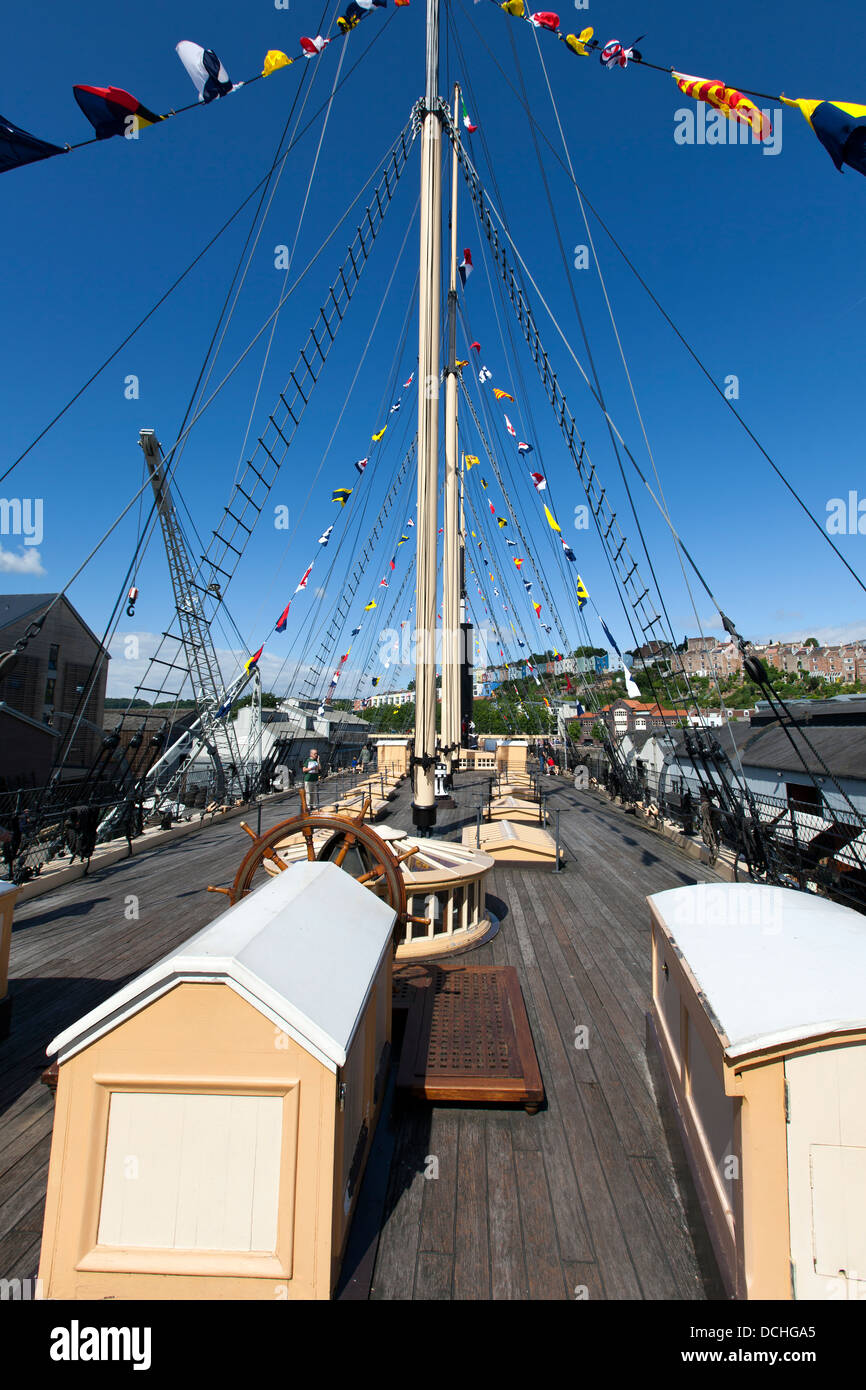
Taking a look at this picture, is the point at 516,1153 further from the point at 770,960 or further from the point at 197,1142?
the point at 197,1142

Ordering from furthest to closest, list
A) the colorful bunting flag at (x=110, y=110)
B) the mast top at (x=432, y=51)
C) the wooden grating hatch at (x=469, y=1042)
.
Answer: the mast top at (x=432, y=51) → the colorful bunting flag at (x=110, y=110) → the wooden grating hatch at (x=469, y=1042)

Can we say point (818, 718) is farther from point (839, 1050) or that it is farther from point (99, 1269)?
point (99, 1269)

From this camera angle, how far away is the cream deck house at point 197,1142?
7.36ft

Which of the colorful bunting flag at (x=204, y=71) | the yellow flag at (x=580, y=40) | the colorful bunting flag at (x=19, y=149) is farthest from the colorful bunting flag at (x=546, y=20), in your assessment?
the colorful bunting flag at (x=19, y=149)

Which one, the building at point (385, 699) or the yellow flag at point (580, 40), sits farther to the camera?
the building at point (385, 699)

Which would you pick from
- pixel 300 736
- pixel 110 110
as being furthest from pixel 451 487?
pixel 300 736

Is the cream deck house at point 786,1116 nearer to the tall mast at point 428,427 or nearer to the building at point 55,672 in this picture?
the tall mast at point 428,427

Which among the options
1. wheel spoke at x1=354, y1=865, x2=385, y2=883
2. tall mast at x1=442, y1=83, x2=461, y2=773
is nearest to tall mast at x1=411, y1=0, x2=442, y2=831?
wheel spoke at x1=354, y1=865, x2=385, y2=883

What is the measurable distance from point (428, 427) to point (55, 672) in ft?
103


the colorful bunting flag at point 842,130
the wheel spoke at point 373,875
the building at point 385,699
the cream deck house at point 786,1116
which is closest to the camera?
the cream deck house at point 786,1116

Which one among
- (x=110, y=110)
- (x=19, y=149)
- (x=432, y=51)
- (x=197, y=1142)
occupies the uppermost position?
(x=432, y=51)

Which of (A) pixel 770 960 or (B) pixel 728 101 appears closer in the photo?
(A) pixel 770 960

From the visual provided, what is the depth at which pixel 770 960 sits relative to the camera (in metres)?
2.93

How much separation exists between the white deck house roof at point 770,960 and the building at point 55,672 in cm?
3074
